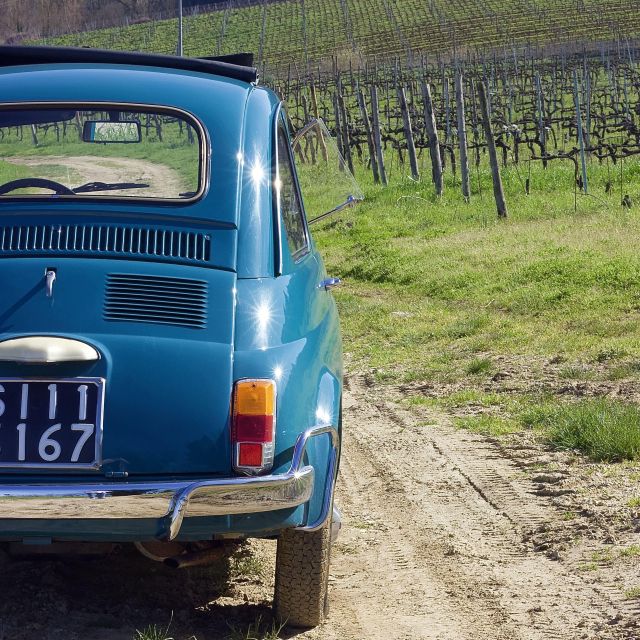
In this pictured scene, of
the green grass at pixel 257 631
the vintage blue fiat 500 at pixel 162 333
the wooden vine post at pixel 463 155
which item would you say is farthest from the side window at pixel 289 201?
the wooden vine post at pixel 463 155

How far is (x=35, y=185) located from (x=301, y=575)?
5.94 ft

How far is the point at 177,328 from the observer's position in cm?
352

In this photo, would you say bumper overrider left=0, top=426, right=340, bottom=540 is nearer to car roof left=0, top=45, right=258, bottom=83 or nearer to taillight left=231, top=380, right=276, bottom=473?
taillight left=231, top=380, right=276, bottom=473

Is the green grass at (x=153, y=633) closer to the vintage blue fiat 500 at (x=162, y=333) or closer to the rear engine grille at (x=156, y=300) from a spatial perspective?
the vintage blue fiat 500 at (x=162, y=333)

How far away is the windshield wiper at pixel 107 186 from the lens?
4.21 metres

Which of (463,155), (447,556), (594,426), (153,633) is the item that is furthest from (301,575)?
(463,155)

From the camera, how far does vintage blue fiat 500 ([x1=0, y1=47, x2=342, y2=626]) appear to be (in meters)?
3.34

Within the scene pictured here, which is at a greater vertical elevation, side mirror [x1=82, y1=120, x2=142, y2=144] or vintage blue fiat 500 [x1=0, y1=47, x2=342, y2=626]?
side mirror [x1=82, y1=120, x2=142, y2=144]

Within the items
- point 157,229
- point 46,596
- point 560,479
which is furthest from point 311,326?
point 560,479

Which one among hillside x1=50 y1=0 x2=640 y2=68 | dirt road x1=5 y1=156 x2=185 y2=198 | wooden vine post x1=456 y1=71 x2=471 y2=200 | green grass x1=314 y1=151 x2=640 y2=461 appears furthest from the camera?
hillside x1=50 y1=0 x2=640 y2=68

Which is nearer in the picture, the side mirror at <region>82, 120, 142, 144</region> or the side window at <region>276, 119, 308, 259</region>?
the side window at <region>276, 119, 308, 259</region>

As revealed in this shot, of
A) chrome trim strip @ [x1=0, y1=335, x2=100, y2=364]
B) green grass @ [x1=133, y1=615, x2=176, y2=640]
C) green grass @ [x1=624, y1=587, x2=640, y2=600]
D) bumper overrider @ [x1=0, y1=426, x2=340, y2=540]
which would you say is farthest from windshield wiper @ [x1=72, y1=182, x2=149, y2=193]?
green grass @ [x1=624, y1=587, x2=640, y2=600]

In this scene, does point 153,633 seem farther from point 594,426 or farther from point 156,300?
point 594,426

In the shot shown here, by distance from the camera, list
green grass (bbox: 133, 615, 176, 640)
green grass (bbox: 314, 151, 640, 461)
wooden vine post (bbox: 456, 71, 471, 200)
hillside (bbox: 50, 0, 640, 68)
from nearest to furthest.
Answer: green grass (bbox: 133, 615, 176, 640), green grass (bbox: 314, 151, 640, 461), wooden vine post (bbox: 456, 71, 471, 200), hillside (bbox: 50, 0, 640, 68)
